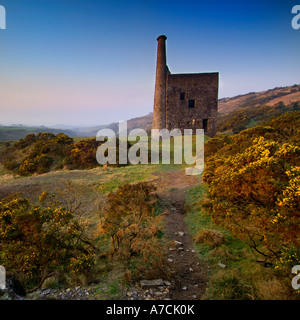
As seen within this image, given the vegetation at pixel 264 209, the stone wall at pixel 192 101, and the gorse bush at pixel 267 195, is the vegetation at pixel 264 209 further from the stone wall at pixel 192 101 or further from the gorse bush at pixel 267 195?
the stone wall at pixel 192 101

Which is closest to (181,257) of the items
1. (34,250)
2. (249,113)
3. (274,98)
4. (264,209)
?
(264,209)

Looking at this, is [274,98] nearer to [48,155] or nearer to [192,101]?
[192,101]

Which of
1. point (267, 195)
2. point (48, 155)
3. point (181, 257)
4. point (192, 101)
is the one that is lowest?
point (181, 257)

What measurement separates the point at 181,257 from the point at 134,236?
1.46 m

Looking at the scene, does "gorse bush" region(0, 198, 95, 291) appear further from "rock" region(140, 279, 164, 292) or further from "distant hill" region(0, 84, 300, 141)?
"distant hill" region(0, 84, 300, 141)

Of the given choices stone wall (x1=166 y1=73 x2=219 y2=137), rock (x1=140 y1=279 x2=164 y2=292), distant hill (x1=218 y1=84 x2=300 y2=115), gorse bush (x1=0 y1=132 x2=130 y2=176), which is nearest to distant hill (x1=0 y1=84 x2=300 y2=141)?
distant hill (x1=218 y1=84 x2=300 y2=115)

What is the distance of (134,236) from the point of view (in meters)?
5.49

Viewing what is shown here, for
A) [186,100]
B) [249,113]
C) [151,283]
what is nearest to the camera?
[151,283]

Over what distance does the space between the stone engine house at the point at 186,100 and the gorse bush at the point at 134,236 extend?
17613 millimetres

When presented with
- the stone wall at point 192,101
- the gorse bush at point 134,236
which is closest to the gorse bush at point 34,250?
the gorse bush at point 134,236

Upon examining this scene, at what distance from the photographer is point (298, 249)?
3689 millimetres

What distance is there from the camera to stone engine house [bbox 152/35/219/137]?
23.5 meters
